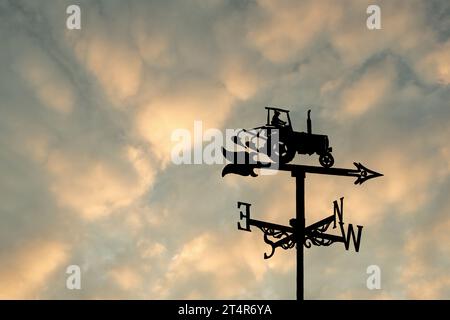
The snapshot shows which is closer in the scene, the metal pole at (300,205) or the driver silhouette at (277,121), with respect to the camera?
the metal pole at (300,205)

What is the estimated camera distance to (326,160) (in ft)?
24.0

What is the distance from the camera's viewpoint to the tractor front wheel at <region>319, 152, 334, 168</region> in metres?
7.23

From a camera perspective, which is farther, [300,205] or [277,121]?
[277,121]

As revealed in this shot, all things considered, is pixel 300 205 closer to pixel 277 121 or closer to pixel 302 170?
pixel 302 170

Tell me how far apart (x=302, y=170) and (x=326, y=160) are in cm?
102

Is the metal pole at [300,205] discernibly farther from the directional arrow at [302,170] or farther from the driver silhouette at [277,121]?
the driver silhouette at [277,121]

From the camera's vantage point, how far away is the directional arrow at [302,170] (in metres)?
6.43

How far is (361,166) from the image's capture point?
7578 millimetres

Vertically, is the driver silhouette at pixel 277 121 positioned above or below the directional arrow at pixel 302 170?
above

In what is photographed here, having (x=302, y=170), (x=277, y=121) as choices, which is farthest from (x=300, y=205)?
(x=277, y=121)

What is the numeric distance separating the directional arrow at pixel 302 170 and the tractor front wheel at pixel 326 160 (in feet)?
0.87
